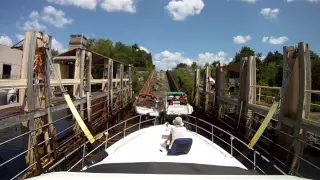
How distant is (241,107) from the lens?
32.5 feet

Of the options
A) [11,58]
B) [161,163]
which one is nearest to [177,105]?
Answer: [161,163]

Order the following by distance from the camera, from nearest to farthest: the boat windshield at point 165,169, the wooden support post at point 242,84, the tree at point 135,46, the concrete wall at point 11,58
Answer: the boat windshield at point 165,169 < the wooden support post at point 242,84 < the concrete wall at point 11,58 < the tree at point 135,46

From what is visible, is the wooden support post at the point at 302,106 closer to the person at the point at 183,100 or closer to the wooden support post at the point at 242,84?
the wooden support post at the point at 242,84

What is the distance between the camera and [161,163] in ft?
11.6

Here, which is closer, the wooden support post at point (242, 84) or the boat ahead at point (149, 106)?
the wooden support post at point (242, 84)

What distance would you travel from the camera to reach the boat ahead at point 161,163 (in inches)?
86.4

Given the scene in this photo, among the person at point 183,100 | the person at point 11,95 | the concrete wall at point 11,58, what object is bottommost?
the person at point 183,100

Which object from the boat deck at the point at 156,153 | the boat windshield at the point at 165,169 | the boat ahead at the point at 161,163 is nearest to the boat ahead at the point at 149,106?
the boat ahead at the point at 161,163

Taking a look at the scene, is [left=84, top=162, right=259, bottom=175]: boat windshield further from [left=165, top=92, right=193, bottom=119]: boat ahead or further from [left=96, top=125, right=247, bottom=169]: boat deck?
[left=165, top=92, right=193, bottom=119]: boat ahead

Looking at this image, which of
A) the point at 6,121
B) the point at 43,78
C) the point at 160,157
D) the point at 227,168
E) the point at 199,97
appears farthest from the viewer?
the point at 199,97

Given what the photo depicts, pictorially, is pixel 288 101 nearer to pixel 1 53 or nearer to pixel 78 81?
pixel 78 81

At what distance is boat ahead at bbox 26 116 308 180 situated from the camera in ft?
7.20

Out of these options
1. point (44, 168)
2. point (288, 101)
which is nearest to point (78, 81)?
point (44, 168)

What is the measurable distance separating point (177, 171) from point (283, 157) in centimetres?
434
